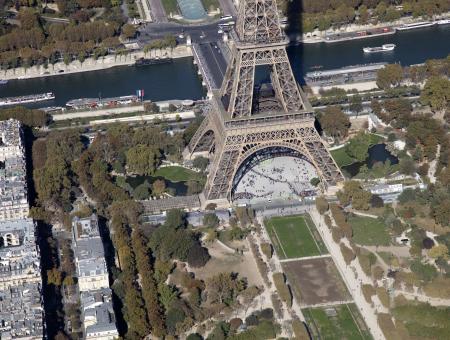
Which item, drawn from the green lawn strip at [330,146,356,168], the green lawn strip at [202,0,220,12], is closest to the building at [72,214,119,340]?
the green lawn strip at [330,146,356,168]

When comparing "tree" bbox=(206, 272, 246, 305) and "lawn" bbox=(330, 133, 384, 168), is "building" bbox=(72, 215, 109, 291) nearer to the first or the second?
"tree" bbox=(206, 272, 246, 305)

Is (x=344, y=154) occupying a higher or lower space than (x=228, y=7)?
lower

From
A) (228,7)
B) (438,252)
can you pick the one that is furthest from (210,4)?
(438,252)

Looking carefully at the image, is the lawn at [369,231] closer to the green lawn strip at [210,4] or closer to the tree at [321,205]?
the tree at [321,205]

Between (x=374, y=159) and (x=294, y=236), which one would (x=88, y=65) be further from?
(x=294, y=236)

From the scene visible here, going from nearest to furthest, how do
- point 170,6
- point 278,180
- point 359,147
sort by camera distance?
point 278,180
point 359,147
point 170,6

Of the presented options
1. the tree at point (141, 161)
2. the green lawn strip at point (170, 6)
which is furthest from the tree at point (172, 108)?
the green lawn strip at point (170, 6)

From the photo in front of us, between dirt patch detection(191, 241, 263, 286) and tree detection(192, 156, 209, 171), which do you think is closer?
dirt patch detection(191, 241, 263, 286)
